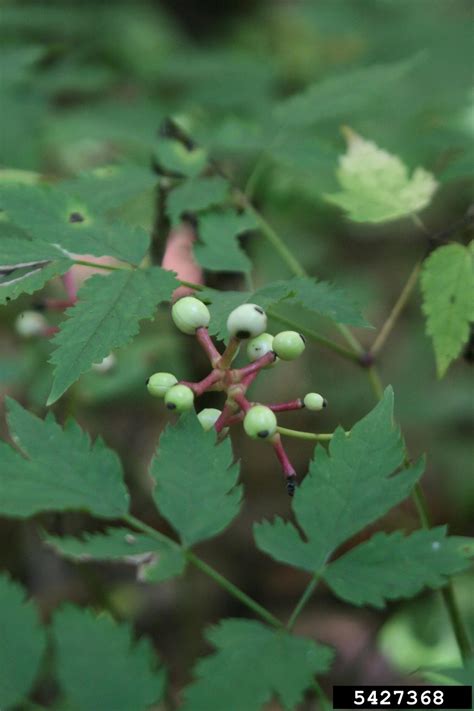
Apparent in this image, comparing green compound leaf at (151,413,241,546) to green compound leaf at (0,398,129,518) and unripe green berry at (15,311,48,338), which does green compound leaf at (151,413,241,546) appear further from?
unripe green berry at (15,311,48,338)

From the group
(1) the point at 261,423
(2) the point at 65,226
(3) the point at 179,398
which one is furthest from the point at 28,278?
(1) the point at 261,423

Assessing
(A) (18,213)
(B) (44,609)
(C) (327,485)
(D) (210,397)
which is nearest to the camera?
(C) (327,485)

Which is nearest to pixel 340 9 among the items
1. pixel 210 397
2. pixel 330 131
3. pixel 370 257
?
pixel 370 257

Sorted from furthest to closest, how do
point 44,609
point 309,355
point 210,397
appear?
point 309,355 < point 44,609 < point 210,397

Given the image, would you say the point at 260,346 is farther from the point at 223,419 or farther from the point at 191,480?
the point at 191,480

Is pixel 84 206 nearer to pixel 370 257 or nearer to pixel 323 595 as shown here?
pixel 323 595

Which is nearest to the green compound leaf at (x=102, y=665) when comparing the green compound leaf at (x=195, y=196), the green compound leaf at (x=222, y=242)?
the green compound leaf at (x=222, y=242)

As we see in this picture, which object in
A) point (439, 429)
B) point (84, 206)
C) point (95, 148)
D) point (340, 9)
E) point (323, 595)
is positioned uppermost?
point (84, 206)
